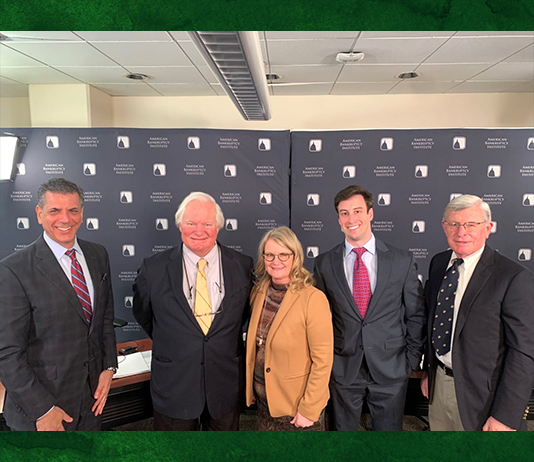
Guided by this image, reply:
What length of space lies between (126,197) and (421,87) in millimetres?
3422

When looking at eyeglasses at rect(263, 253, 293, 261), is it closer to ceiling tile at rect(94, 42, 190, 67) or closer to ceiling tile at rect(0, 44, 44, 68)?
ceiling tile at rect(94, 42, 190, 67)

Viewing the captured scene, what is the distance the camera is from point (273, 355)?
54.1 inches

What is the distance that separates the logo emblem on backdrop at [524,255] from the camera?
1854mm

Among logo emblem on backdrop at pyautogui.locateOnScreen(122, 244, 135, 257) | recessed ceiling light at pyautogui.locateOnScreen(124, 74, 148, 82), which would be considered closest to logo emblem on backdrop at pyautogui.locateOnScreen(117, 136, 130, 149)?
logo emblem on backdrop at pyautogui.locateOnScreen(122, 244, 135, 257)

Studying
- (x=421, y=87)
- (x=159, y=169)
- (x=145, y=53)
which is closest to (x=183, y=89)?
(x=145, y=53)

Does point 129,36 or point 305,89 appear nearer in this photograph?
point 129,36

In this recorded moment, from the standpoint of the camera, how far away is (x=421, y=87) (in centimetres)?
359

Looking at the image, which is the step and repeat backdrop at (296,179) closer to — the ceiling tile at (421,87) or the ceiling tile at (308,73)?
the ceiling tile at (308,73)

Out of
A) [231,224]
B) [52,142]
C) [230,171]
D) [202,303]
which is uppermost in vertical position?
[52,142]

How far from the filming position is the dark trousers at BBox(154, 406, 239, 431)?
Result: 4.82 ft

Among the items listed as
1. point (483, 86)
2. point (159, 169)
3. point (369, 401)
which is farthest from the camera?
point (483, 86)

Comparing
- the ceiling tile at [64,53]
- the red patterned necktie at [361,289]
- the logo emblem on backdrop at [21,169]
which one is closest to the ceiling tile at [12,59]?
the ceiling tile at [64,53]

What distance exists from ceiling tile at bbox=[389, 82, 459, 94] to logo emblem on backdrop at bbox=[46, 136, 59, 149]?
338 cm

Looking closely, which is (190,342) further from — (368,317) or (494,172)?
(494,172)
